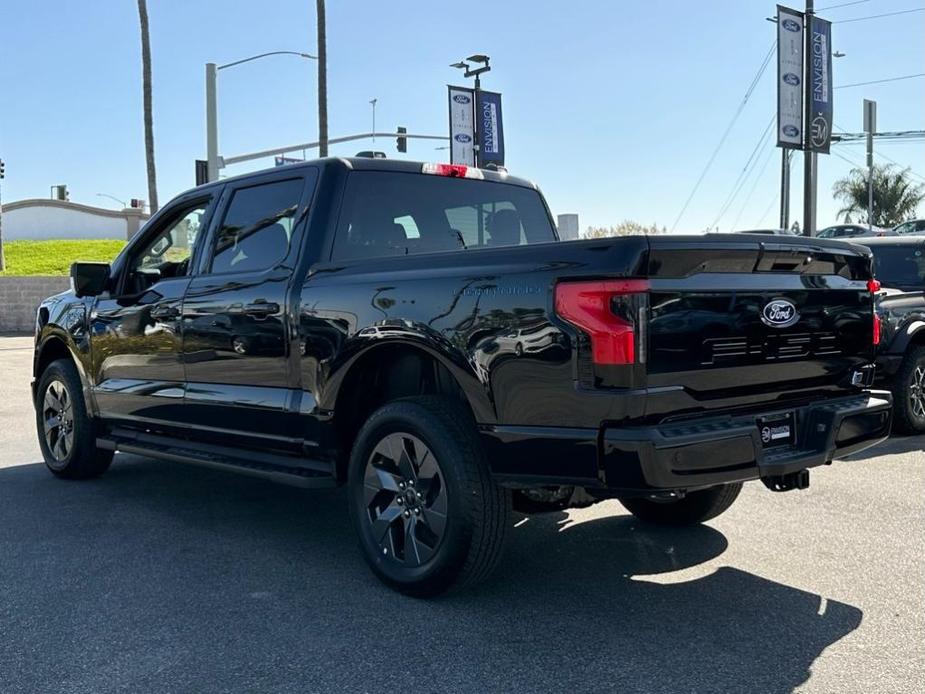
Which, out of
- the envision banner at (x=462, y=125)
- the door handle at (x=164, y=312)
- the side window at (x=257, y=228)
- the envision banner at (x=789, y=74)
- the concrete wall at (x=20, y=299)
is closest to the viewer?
the side window at (x=257, y=228)

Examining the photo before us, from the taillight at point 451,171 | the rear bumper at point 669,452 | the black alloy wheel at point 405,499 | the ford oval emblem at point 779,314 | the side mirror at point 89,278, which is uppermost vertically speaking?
the taillight at point 451,171

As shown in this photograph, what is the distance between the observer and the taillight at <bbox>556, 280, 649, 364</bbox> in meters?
3.31

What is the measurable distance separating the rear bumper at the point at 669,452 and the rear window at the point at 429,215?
1406 mm

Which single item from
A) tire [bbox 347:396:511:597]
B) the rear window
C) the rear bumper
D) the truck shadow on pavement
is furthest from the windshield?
tire [bbox 347:396:511:597]

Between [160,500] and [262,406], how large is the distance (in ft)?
5.61

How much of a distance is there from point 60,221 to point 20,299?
35.7 metres

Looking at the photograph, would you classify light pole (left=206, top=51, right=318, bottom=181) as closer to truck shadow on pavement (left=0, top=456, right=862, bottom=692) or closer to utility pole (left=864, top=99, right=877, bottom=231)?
truck shadow on pavement (left=0, top=456, right=862, bottom=692)

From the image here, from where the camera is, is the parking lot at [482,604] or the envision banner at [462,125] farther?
the envision banner at [462,125]

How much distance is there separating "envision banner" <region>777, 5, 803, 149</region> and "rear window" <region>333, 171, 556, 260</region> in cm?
1228

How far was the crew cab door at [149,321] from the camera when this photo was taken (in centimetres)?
551

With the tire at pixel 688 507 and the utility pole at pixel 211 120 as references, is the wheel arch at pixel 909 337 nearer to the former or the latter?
the tire at pixel 688 507

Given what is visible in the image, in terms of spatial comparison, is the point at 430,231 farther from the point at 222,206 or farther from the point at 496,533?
the point at 496,533

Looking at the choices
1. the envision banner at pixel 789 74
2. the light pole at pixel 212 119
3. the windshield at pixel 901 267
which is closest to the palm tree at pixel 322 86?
the light pole at pixel 212 119

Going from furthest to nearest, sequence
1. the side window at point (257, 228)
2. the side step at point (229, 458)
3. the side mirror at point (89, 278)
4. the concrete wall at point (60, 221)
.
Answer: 1. the concrete wall at point (60, 221)
2. the side mirror at point (89, 278)
3. the side window at point (257, 228)
4. the side step at point (229, 458)
